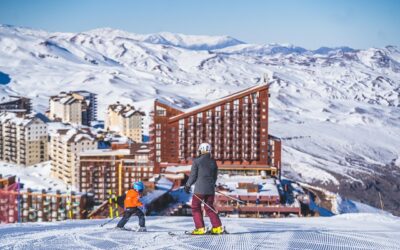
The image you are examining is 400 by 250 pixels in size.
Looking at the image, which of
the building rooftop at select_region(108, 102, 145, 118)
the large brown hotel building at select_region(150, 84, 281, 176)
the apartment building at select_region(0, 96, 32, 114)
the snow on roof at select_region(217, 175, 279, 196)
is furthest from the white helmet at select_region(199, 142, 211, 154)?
the apartment building at select_region(0, 96, 32, 114)

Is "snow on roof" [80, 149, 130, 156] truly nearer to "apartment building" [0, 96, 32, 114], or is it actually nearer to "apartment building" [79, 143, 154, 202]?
"apartment building" [79, 143, 154, 202]

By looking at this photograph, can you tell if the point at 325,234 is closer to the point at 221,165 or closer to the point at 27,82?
the point at 221,165

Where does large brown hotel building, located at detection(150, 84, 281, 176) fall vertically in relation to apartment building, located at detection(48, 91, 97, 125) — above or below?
below

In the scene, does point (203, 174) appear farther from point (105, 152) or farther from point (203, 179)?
point (105, 152)

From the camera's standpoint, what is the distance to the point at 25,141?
102 ft

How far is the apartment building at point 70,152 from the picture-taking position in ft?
91.6

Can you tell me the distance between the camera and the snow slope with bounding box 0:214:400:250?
4418mm

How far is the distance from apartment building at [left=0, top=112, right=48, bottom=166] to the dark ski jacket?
27.7m

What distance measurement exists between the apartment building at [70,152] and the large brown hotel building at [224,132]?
380 cm

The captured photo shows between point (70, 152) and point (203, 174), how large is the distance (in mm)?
24245

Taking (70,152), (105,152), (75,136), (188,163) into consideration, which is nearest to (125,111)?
(75,136)

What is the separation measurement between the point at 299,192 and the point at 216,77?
273 ft

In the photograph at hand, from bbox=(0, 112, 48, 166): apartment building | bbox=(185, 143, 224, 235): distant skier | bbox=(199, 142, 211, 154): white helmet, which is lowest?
bbox=(185, 143, 224, 235): distant skier

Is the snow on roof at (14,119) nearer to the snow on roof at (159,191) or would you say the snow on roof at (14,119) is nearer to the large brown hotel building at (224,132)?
the large brown hotel building at (224,132)
